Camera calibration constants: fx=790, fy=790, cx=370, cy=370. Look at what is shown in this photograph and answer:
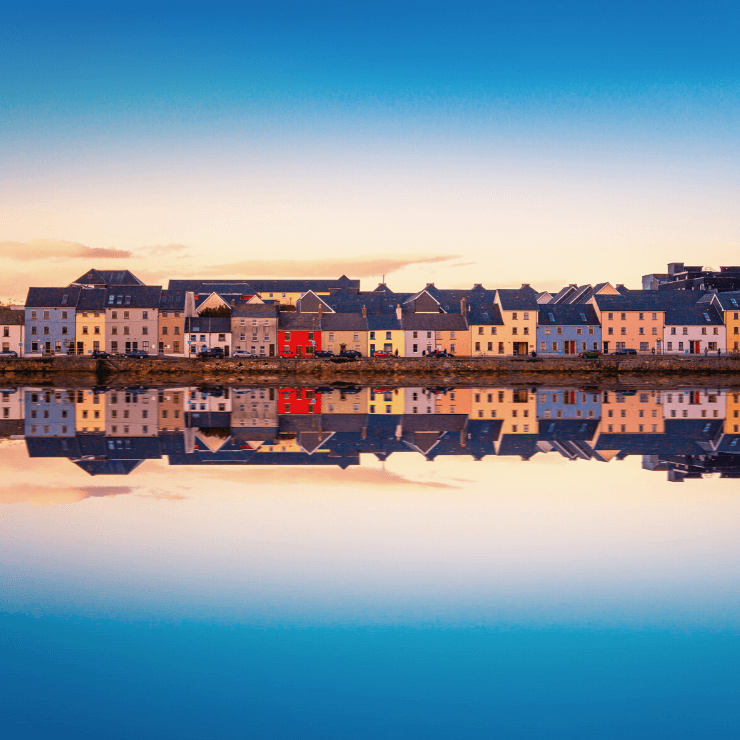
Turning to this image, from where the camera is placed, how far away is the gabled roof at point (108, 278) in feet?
368

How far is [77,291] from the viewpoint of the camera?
97.6 meters

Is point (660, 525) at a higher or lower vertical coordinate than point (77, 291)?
lower

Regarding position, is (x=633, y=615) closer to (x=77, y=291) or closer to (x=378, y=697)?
(x=378, y=697)

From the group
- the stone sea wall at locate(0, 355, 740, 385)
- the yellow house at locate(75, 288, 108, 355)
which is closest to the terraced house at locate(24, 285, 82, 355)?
the yellow house at locate(75, 288, 108, 355)

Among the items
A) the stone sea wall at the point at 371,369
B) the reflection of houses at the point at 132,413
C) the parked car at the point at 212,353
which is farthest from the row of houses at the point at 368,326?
the reflection of houses at the point at 132,413

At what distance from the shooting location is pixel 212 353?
291ft

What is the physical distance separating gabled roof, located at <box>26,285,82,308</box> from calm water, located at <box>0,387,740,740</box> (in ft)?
252

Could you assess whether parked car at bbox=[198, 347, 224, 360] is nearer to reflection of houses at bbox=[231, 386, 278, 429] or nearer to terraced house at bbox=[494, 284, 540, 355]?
reflection of houses at bbox=[231, 386, 278, 429]

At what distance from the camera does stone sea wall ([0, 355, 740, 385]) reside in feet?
246

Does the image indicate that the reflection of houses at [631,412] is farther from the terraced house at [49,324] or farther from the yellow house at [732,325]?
the terraced house at [49,324]

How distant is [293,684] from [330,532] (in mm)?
6064

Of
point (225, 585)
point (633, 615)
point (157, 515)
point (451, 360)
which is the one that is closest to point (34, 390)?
point (451, 360)

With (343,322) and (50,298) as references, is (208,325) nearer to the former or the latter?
(343,322)

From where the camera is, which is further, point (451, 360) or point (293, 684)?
point (451, 360)
